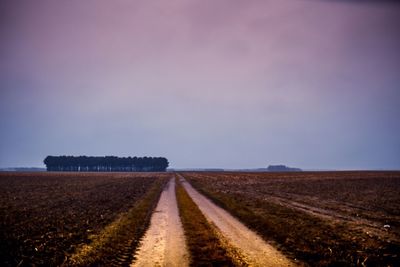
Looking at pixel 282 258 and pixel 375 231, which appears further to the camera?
pixel 375 231

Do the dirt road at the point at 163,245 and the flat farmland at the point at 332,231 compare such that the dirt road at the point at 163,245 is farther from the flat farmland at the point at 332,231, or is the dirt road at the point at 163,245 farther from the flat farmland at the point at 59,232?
the flat farmland at the point at 332,231

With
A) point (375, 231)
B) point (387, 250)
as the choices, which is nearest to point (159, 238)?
point (387, 250)

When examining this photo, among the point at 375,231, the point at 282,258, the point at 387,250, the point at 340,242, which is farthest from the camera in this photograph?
the point at 375,231

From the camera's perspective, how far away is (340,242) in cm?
1553

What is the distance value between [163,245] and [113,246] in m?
2.35

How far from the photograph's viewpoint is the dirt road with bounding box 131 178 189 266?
40.1 feet

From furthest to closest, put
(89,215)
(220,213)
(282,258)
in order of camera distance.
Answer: (220,213) → (89,215) → (282,258)

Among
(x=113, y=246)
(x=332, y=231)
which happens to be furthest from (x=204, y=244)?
(x=332, y=231)

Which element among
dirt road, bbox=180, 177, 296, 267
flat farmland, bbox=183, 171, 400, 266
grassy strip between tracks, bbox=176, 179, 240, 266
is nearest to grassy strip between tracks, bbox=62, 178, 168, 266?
grassy strip between tracks, bbox=176, 179, 240, 266

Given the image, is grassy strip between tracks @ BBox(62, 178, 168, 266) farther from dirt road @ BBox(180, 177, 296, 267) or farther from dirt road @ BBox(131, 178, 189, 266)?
dirt road @ BBox(180, 177, 296, 267)

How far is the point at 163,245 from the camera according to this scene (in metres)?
14.9

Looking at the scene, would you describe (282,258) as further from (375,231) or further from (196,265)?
(375,231)

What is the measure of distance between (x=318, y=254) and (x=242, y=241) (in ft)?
12.2

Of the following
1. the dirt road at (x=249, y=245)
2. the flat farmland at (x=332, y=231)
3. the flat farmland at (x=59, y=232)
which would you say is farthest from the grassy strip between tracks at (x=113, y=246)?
the flat farmland at (x=332, y=231)
